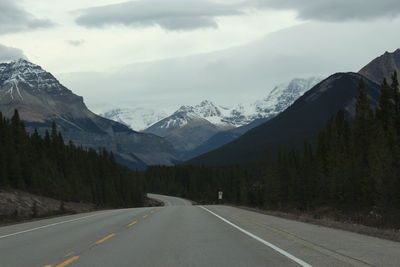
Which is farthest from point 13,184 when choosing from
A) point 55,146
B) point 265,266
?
point 265,266

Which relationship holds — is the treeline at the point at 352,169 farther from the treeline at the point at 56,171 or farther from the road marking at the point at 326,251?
the treeline at the point at 56,171

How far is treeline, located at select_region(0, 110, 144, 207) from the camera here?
225ft

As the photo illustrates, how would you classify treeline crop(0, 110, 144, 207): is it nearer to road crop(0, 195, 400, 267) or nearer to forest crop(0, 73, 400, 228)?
forest crop(0, 73, 400, 228)

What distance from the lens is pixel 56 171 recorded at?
305ft

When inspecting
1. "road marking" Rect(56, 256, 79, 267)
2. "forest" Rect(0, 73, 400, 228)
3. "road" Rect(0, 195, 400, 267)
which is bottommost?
"road marking" Rect(56, 256, 79, 267)

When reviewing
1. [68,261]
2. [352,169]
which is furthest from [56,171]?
[68,261]

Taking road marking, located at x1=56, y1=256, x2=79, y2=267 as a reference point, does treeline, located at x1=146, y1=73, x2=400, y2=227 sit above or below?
above

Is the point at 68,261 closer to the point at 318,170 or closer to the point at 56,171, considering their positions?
the point at 318,170

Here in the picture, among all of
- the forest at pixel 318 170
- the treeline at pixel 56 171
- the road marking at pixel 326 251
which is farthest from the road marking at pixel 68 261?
the treeline at pixel 56 171

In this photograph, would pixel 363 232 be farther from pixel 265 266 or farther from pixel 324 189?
pixel 324 189

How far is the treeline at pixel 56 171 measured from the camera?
6850cm

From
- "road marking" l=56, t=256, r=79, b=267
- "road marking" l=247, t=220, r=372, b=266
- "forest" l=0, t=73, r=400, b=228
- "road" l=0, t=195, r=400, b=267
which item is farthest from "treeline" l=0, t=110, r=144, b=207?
"road marking" l=56, t=256, r=79, b=267

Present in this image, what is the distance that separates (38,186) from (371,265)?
68.7 metres

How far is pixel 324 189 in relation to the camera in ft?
262
